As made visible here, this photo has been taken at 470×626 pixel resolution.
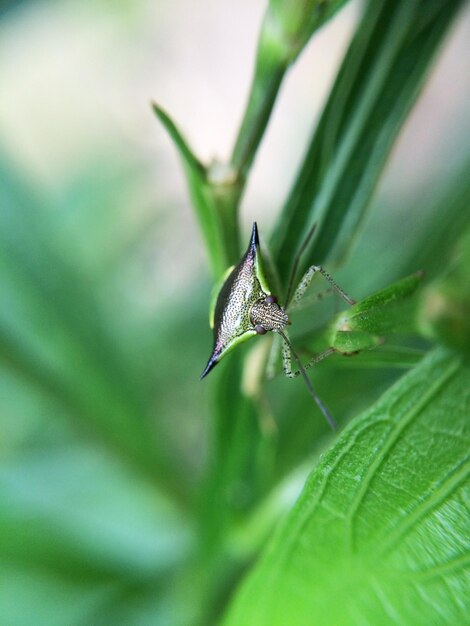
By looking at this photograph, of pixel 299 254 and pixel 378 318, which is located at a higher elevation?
pixel 299 254

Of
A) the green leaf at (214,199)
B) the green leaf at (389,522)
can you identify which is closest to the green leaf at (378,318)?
the green leaf at (389,522)

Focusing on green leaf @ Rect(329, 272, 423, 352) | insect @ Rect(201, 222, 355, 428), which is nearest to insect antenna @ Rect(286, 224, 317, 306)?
insect @ Rect(201, 222, 355, 428)

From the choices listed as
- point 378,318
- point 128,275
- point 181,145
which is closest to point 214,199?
point 181,145

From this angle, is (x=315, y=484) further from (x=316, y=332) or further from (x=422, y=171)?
(x=422, y=171)

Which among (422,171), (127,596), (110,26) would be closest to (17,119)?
(110,26)

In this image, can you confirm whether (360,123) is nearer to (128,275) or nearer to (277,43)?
(277,43)
